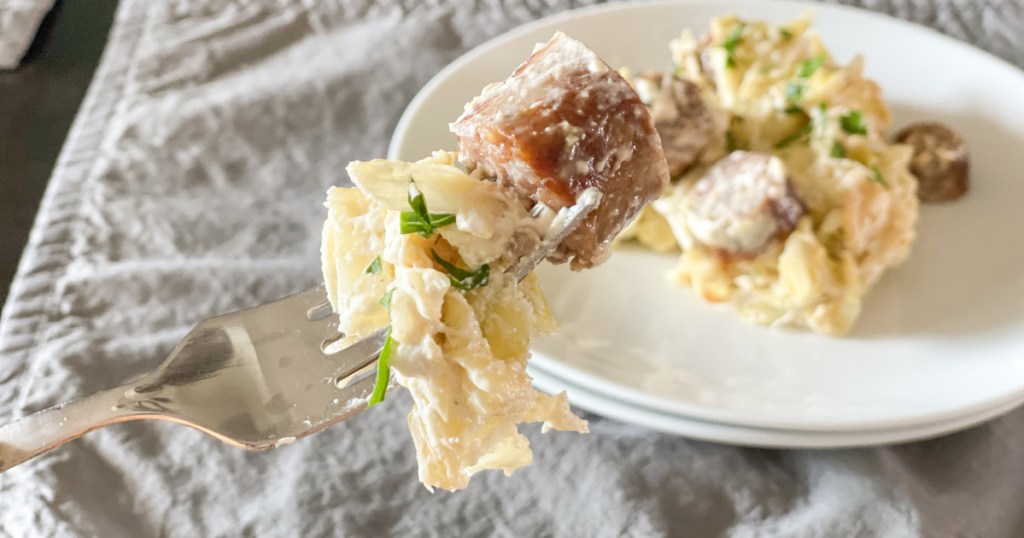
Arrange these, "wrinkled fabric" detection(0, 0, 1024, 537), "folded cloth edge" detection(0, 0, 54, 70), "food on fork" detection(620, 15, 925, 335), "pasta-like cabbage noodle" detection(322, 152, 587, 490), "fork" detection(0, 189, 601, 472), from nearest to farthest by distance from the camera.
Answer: "pasta-like cabbage noodle" detection(322, 152, 587, 490) < "fork" detection(0, 189, 601, 472) < "wrinkled fabric" detection(0, 0, 1024, 537) < "food on fork" detection(620, 15, 925, 335) < "folded cloth edge" detection(0, 0, 54, 70)

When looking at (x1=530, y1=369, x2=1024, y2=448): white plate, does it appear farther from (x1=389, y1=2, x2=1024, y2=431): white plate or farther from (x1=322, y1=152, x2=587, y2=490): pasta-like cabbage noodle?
(x1=322, y1=152, x2=587, y2=490): pasta-like cabbage noodle

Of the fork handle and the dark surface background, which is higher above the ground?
the fork handle

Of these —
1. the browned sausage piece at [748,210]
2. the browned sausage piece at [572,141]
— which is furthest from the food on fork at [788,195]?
the browned sausage piece at [572,141]

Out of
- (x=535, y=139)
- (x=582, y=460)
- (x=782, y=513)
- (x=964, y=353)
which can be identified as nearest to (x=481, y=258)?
(x=535, y=139)

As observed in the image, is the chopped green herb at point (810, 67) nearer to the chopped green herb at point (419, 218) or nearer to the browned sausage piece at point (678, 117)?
the browned sausage piece at point (678, 117)

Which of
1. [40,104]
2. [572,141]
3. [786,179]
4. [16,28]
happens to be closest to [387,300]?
[572,141]

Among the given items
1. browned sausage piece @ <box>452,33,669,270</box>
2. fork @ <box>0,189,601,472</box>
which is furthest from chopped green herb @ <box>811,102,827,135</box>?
fork @ <box>0,189,601,472</box>

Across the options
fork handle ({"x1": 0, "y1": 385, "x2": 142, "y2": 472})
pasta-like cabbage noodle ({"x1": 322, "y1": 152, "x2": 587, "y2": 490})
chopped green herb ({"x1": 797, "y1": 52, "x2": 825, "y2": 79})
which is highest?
pasta-like cabbage noodle ({"x1": 322, "y1": 152, "x2": 587, "y2": 490})
